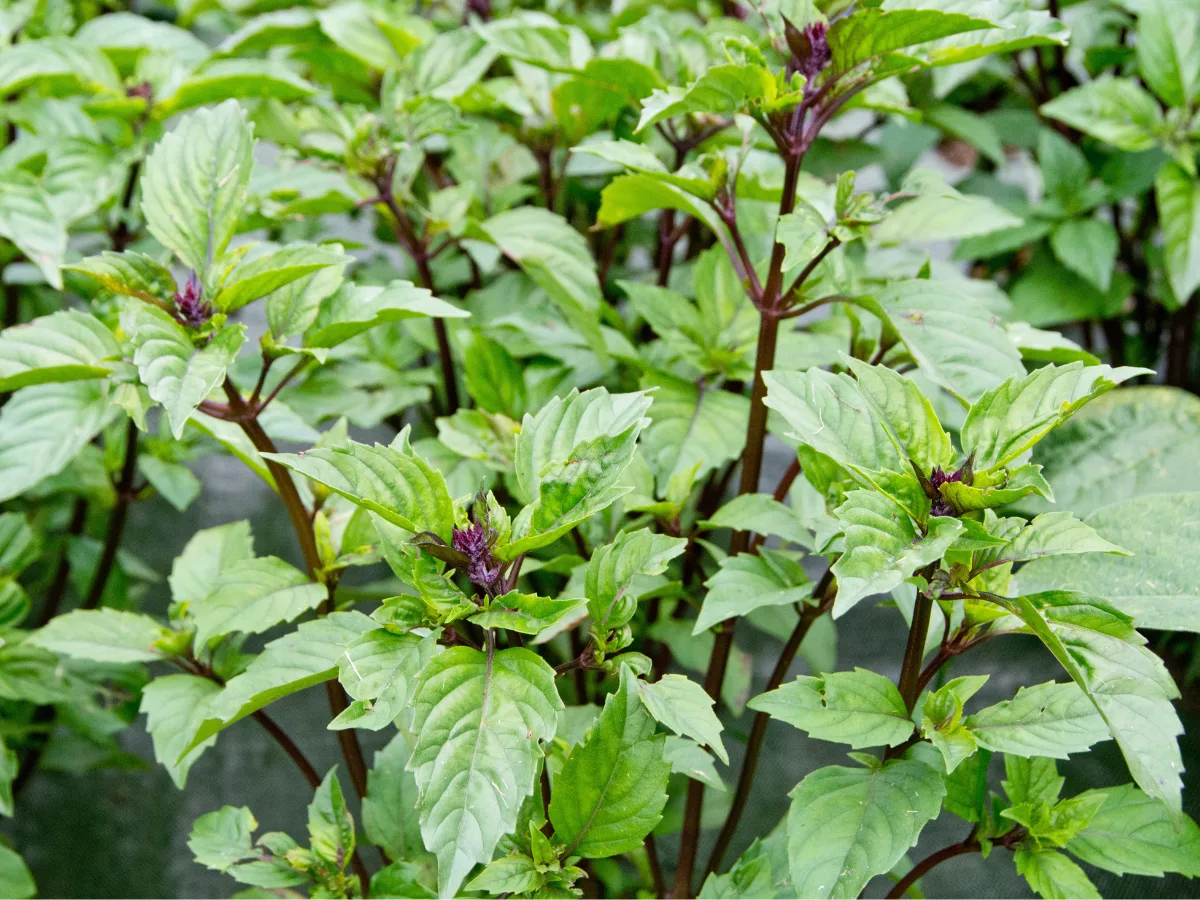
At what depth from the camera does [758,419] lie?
2.76 feet

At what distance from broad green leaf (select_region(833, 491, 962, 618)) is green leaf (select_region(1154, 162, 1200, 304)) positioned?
819 mm

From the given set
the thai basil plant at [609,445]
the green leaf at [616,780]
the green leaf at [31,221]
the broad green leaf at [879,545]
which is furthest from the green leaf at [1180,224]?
the green leaf at [31,221]

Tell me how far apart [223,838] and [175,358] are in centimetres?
40

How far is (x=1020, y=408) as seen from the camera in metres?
0.62

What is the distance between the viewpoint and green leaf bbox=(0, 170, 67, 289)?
3.27 feet

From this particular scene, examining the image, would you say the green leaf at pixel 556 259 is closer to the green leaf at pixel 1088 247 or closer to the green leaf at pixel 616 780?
the green leaf at pixel 616 780

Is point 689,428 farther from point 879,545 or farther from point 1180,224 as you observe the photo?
point 1180,224

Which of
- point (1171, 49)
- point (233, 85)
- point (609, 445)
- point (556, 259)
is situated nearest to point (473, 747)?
point (609, 445)

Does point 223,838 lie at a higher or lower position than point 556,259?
lower

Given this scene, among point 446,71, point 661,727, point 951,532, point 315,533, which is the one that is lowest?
point 661,727

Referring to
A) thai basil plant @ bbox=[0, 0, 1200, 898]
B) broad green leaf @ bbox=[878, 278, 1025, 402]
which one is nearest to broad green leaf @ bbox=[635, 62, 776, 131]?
thai basil plant @ bbox=[0, 0, 1200, 898]

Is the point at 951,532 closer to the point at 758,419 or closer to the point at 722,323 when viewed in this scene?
the point at 758,419

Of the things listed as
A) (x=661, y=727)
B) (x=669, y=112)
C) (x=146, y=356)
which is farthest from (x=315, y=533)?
(x=669, y=112)

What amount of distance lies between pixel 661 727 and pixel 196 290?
20.0 inches
